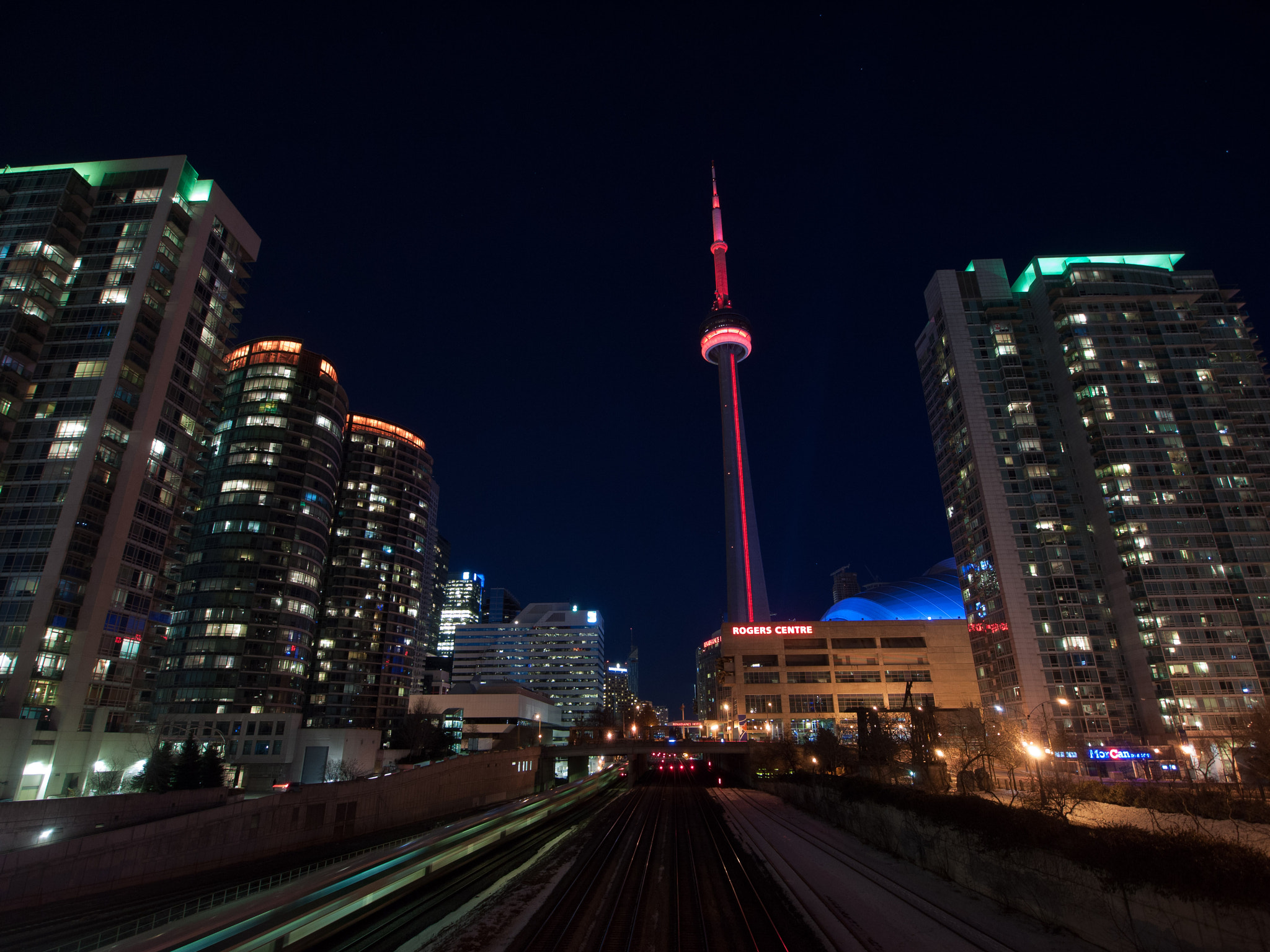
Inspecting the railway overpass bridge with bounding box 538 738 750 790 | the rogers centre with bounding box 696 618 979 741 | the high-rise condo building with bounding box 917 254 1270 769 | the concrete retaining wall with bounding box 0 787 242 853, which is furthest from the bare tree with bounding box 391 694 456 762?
the high-rise condo building with bounding box 917 254 1270 769

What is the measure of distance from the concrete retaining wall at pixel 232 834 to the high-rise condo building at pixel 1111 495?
89.8m

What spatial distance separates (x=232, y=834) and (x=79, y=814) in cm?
969

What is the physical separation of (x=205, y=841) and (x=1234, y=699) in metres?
127

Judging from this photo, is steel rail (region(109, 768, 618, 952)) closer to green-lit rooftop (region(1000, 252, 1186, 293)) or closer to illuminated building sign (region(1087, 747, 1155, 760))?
illuminated building sign (region(1087, 747, 1155, 760))

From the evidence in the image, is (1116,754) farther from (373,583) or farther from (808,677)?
(373,583)

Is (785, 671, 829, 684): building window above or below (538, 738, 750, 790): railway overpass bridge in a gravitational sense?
above

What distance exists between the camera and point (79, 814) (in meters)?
45.2

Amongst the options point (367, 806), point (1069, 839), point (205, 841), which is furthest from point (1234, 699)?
point (205, 841)

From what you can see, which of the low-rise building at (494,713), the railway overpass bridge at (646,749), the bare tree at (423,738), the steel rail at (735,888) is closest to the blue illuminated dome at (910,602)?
the railway overpass bridge at (646,749)

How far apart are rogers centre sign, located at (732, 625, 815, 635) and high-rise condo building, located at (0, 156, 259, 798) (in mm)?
102809

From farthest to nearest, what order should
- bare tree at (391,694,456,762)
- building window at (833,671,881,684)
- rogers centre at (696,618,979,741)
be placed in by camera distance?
1. building window at (833,671,881,684)
2. rogers centre at (696,618,979,741)
3. bare tree at (391,694,456,762)

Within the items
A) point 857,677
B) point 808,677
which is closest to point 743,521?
point 808,677

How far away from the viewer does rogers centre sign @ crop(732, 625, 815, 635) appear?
14138 cm

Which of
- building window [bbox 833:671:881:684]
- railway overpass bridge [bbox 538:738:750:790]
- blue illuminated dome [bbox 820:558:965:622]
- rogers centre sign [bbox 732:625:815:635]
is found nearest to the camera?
railway overpass bridge [bbox 538:738:750:790]
